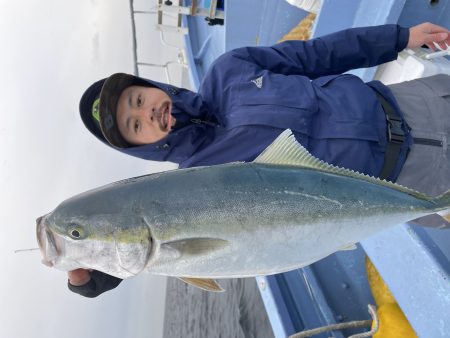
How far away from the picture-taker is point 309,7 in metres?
4.25

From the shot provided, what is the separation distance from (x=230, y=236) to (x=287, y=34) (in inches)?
204

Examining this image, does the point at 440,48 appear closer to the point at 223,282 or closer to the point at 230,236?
the point at 230,236

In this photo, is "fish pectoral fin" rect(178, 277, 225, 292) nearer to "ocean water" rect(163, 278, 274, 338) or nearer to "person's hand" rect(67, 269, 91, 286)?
"person's hand" rect(67, 269, 91, 286)

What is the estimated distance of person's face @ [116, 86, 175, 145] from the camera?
2.35 metres

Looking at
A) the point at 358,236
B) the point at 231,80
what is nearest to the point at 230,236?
the point at 358,236

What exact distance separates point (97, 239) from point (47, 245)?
243mm

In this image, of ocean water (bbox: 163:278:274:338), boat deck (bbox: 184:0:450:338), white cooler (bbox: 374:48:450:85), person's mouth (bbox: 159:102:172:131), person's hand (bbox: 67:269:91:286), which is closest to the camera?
person's hand (bbox: 67:269:91:286)

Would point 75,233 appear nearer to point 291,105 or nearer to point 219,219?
point 219,219

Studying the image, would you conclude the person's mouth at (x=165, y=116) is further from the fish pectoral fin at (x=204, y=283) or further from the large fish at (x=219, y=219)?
the fish pectoral fin at (x=204, y=283)

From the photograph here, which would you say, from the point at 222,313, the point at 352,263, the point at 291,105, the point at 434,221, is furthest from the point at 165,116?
the point at 222,313

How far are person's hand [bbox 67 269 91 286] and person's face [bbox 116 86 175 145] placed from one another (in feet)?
2.74

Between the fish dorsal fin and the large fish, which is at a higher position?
the fish dorsal fin

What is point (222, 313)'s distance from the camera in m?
17.8

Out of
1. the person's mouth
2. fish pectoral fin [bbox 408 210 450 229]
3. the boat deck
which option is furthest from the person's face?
the boat deck
